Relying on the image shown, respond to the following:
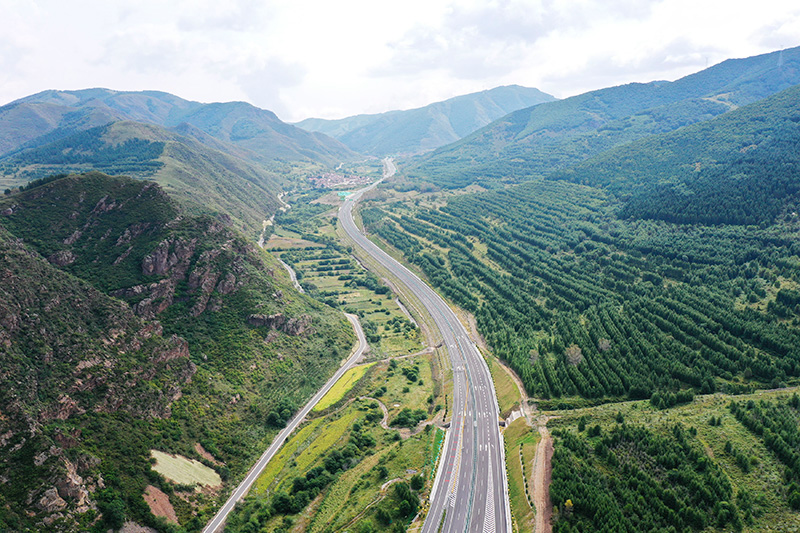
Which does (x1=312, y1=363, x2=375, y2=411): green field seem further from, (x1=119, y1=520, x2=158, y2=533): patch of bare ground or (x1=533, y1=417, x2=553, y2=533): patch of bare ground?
(x1=533, y1=417, x2=553, y2=533): patch of bare ground

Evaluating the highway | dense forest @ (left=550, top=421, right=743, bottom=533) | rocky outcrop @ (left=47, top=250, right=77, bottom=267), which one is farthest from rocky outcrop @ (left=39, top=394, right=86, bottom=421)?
dense forest @ (left=550, top=421, right=743, bottom=533)

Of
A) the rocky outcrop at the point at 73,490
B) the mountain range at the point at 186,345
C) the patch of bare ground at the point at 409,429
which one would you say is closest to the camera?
the rocky outcrop at the point at 73,490

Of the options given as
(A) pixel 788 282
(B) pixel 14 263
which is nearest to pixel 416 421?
(B) pixel 14 263

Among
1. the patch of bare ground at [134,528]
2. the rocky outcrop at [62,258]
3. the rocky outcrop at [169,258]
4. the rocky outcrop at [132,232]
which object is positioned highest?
the rocky outcrop at [132,232]

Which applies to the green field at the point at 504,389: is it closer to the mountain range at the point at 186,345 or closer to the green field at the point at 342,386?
the mountain range at the point at 186,345

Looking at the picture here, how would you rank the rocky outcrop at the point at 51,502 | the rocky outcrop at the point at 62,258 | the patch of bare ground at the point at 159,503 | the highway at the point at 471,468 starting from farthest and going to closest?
the rocky outcrop at the point at 62,258, the highway at the point at 471,468, the patch of bare ground at the point at 159,503, the rocky outcrop at the point at 51,502

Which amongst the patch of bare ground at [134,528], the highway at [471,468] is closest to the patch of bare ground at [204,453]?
the patch of bare ground at [134,528]
